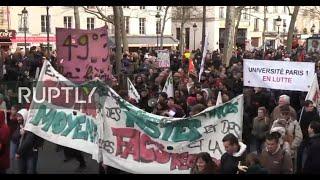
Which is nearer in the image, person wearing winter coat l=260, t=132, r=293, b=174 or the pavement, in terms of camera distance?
person wearing winter coat l=260, t=132, r=293, b=174

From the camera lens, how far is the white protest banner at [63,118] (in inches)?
319

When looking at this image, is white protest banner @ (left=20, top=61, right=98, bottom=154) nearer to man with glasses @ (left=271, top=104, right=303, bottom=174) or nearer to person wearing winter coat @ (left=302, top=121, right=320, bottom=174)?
man with glasses @ (left=271, top=104, right=303, bottom=174)

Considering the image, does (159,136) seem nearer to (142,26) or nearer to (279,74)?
(279,74)

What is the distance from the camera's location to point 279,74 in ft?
36.5

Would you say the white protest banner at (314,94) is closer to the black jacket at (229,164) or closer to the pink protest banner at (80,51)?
the black jacket at (229,164)

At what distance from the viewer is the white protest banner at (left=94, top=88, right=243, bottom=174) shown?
781 centimetres

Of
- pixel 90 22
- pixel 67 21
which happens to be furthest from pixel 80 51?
pixel 90 22

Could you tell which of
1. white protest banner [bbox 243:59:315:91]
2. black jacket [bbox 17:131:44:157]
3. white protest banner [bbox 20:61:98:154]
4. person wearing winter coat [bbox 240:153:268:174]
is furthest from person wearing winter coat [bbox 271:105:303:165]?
black jacket [bbox 17:131:44:157]

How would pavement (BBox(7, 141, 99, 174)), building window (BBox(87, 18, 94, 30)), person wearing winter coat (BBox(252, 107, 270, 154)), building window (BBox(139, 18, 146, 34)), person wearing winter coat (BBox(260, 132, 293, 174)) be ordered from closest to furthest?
person wearing winter coat (BBox(260, 132, 293, 174)), person wearing winter coat (BBox(252, 107, 270, 154)), pavement (BBox(7, 141, 99, 174)), building window (BBox(87, 18, 94, 30)), building window (BBox(139, 18, 146, 34))

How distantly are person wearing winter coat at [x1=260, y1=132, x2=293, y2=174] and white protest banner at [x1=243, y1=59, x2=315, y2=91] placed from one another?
13.8 feet

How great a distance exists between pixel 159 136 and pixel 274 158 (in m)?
1.77

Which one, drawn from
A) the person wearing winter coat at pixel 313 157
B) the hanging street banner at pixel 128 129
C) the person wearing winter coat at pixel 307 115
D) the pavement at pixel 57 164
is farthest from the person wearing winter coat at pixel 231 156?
the pavement at pixel 57 164

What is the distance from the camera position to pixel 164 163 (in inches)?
309
